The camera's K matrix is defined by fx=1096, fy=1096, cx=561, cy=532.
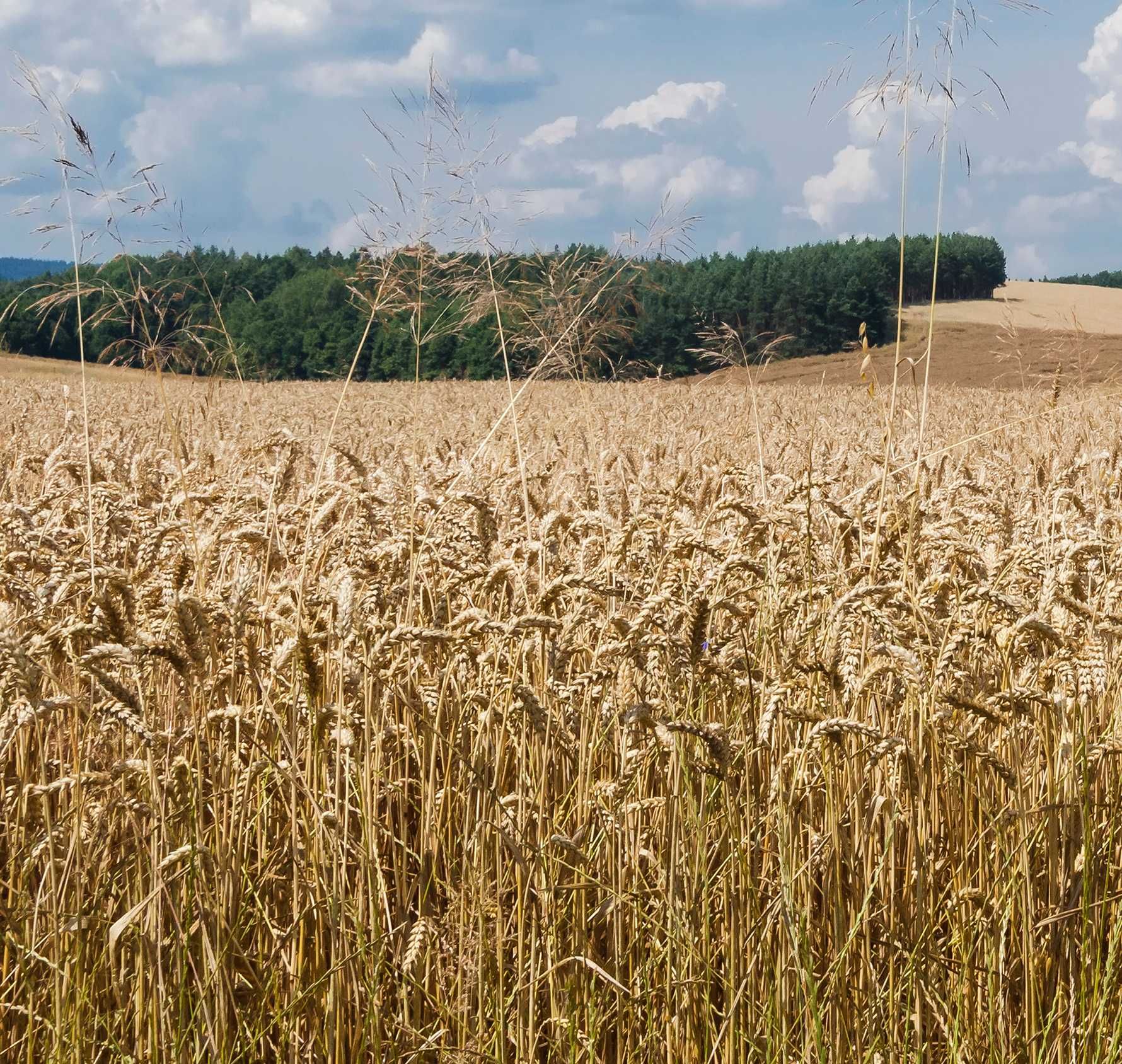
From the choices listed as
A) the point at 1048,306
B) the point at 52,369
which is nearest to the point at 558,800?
the point at 52,369

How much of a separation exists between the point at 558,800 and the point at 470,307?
1.43 m

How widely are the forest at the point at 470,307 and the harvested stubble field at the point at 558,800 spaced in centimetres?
65

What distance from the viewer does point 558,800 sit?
231cm

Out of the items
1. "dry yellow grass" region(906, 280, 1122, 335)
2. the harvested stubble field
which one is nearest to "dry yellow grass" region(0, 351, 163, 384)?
"dry yellow grass" region(906, 280, 1122, 335)

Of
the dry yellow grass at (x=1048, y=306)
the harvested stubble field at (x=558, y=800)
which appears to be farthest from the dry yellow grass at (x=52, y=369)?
the harvested stubble field at (x=558, y=800)

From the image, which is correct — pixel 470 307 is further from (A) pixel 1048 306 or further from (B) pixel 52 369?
(A) pixel 1048 306

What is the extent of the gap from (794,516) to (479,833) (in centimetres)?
121

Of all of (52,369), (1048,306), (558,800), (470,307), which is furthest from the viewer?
(1048,306)

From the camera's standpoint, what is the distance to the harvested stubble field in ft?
5.55

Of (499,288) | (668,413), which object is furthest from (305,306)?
(499,288)

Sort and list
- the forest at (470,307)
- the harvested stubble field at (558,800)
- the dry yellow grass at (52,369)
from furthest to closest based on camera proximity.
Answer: the dry yellow grass at (52,369)
the forest at (470,307)
the harvested stubble field at (558,800)

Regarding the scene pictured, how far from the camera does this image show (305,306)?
3184 cm

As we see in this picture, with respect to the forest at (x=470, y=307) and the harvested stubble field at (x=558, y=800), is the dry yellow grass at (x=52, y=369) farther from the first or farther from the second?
the harvested stubble field at (x=558, y=800)

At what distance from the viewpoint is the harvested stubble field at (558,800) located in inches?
66.6
